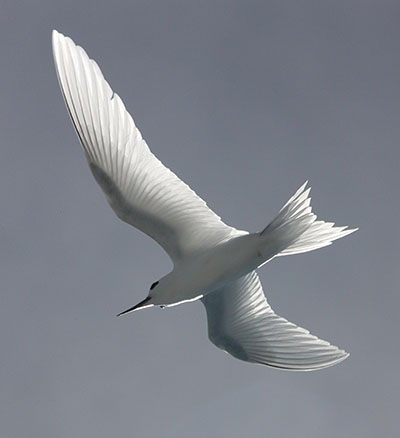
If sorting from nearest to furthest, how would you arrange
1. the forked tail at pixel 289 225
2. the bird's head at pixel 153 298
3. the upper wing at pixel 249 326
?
the forked tail at pixel 289 225, the bird's head at pixel 153 298, the upper wing at pixel 249 326

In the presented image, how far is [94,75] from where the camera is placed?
9188 mm

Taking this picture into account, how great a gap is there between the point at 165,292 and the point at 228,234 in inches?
45.0

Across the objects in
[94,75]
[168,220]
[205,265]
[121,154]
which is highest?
[94,75]

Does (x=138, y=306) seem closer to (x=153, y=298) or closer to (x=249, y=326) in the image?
(x=153, y=298)

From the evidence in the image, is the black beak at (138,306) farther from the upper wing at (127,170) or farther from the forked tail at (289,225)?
the forked tail at (289,225)

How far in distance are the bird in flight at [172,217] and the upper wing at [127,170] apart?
12 millimetres

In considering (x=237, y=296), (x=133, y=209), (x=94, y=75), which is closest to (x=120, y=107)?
(x=94, y=75)

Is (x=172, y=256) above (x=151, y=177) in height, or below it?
below

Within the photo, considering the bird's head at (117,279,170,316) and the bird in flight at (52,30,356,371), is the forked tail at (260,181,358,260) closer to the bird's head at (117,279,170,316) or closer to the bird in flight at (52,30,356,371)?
the bird in flight at (52,30,356,371)

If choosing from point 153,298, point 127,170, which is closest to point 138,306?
point 153,298

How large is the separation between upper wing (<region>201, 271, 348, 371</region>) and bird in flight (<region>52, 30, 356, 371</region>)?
0.16 feet

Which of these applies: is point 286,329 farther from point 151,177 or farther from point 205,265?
point 151,177

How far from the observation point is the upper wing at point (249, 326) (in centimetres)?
1077

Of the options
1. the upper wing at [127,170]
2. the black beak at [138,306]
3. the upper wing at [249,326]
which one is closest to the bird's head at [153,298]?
the black beak at [138,306]
